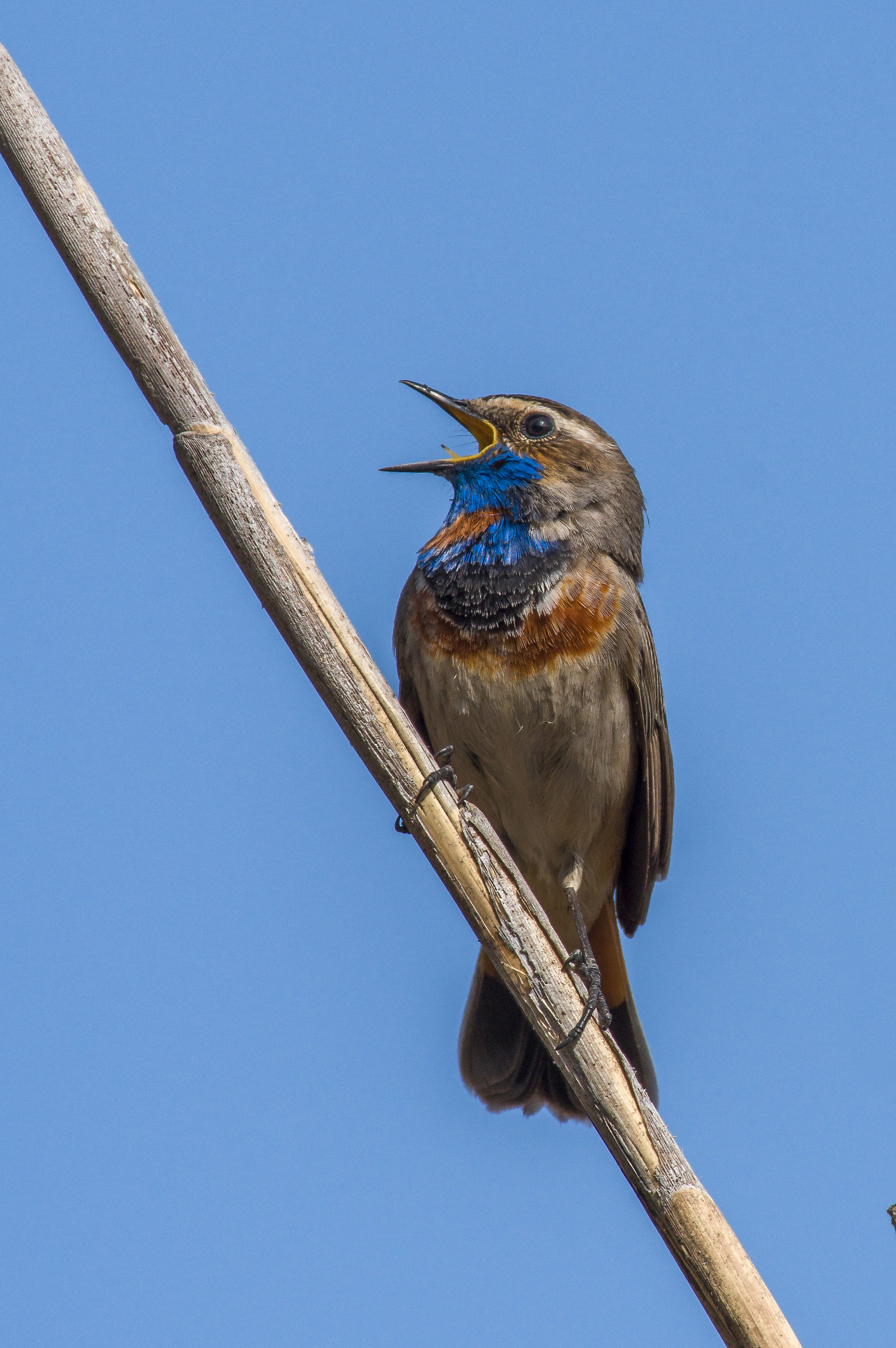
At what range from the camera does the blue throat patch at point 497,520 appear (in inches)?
293

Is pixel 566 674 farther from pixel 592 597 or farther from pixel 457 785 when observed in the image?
pixel 457 785

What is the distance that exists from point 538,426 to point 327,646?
11.3 ft

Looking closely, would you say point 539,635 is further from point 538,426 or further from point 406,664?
point 538,426

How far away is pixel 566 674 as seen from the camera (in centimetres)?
726

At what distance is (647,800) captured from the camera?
7.98 meters

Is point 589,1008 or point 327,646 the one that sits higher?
point 327,646

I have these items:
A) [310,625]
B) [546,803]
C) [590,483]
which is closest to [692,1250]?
[310,625]

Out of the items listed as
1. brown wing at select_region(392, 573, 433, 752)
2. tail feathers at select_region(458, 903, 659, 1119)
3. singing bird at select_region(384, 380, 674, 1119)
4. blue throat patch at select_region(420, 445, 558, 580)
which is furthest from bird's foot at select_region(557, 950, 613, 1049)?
blue throat patch at select_region(420, 445, 558, 580)

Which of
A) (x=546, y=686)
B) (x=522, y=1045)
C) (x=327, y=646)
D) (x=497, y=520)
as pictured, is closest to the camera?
(x=327, y=646)

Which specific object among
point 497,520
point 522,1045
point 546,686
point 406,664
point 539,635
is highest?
point 497,520

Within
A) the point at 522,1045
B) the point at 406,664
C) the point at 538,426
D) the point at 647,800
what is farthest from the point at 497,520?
the point at 522,1045

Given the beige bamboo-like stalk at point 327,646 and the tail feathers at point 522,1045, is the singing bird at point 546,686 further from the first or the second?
the beige bamboo-like stalk at point 327,646

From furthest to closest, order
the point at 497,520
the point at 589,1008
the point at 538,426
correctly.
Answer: the point at 538,426 < the point at 497,520 < the point at 589,1008

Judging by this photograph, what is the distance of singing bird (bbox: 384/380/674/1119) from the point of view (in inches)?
286
